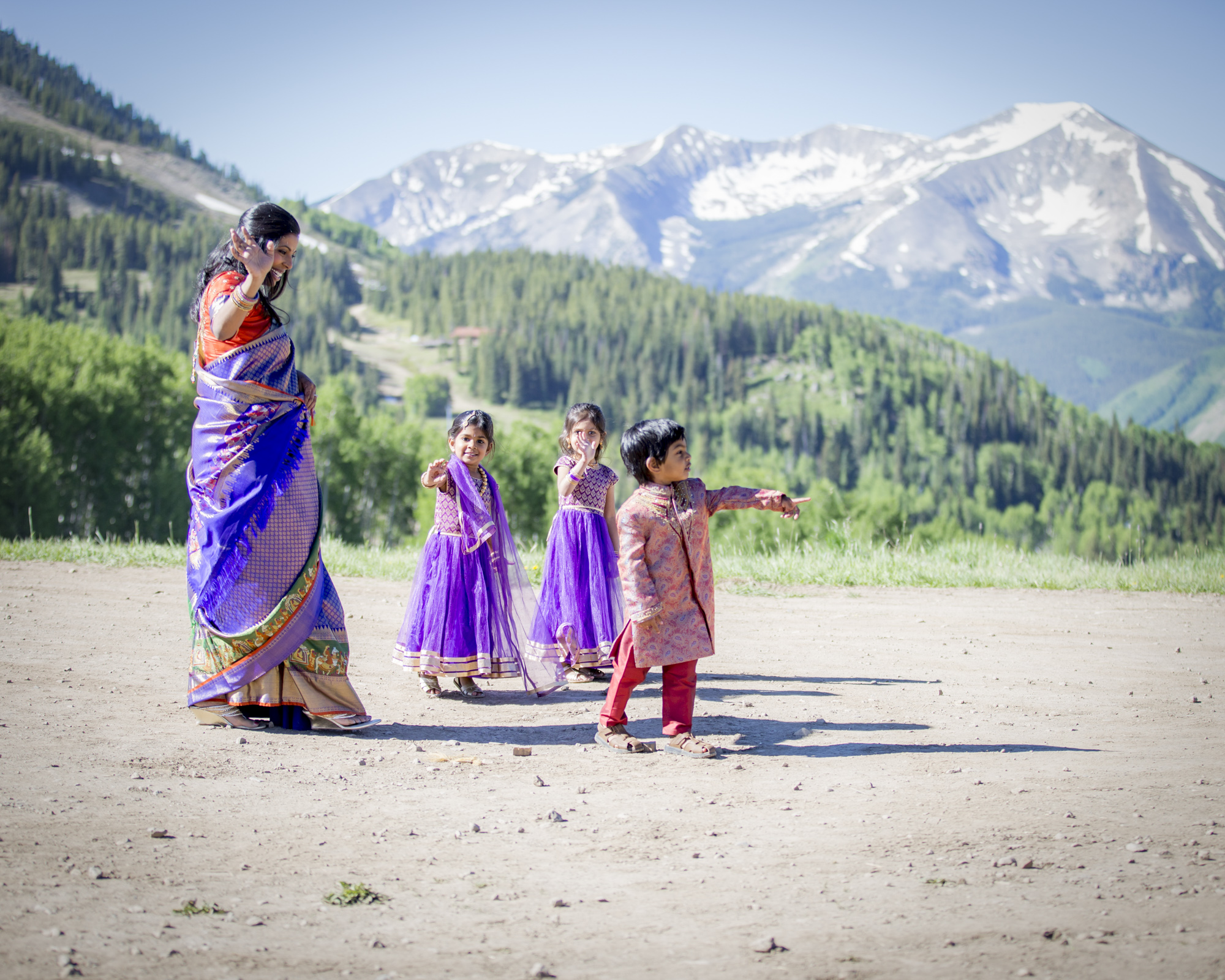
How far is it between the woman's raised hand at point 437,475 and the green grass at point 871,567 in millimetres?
4859

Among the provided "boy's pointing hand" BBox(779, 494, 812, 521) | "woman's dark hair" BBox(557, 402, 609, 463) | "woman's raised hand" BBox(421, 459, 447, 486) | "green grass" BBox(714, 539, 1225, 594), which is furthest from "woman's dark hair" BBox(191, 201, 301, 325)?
"green grass" BBox(714, 539, 1225, 594)

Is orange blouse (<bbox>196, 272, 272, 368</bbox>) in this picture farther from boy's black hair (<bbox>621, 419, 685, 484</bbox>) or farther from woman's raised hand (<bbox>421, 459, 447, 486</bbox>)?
boy's black hair (<bbox>621, 419, 685, 484</bbox>)

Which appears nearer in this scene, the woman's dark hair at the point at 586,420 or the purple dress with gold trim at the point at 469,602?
the purple dress with gold trim at the point at 469,602

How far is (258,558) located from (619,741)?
6.83 ft

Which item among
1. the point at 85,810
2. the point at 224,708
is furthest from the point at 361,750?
the point at 85,810

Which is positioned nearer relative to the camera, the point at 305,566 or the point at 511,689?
the point at 305,566

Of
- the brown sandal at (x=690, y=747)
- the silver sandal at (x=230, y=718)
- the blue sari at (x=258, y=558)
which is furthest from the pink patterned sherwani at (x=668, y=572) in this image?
the silver sandal at (x=230, y=718)

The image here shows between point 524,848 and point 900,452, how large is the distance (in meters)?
184

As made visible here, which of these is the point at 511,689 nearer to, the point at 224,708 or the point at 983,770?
the point at 224,708

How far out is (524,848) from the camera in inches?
152

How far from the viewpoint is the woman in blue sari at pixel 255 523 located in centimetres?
539

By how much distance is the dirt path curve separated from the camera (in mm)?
3012

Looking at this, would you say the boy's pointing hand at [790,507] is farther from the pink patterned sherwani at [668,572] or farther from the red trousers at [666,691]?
the red trousers at [666,691]

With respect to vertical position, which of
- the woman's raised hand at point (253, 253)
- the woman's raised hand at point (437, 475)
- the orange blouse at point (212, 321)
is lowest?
the woman's raised hand at point (437, 475)
